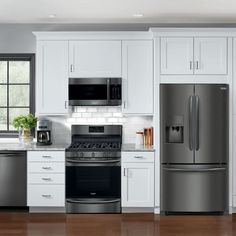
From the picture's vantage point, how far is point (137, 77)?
21.7 feet

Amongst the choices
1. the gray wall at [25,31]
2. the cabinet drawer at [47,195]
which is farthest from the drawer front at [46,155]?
the gray wall at [25,31]

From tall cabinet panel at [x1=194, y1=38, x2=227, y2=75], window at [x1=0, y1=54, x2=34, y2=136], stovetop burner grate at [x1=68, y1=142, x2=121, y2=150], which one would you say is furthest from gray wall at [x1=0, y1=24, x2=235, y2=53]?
stovetop burner grate at [x1=68, y1=142, x2=121, y2=150]

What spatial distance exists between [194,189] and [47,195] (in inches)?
70.5

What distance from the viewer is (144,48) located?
660 centimetres

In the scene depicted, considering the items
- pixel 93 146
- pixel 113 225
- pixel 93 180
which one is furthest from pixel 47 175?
pixel 113 225

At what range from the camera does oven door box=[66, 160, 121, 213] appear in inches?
249

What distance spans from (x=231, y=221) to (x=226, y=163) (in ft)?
2.35

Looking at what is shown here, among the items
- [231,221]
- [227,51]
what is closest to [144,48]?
[227,51]

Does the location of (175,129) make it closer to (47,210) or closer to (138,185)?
(138,185)

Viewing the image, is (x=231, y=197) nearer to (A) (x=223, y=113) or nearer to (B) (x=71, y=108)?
(A) (x=223, y=113)

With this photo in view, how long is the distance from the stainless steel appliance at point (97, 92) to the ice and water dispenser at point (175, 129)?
0.78 m

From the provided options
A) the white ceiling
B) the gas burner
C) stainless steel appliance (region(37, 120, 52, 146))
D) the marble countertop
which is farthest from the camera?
stainless steel appliance (region(37, 120, 52, 146))

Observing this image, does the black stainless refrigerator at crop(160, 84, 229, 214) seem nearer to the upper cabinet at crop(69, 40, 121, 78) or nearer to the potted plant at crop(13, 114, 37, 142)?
the upper cabinet at crop(69, 40, 121, 78)

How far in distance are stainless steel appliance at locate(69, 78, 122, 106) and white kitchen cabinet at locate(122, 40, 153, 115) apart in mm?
108
